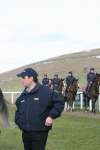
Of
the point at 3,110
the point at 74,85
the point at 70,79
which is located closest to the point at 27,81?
the point at 3,110

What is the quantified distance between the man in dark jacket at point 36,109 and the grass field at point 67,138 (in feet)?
17.8

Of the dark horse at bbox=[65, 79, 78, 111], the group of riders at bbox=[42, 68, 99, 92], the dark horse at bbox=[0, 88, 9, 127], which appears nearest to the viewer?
the dark horse at bbox=[0, 88, 9, 127]

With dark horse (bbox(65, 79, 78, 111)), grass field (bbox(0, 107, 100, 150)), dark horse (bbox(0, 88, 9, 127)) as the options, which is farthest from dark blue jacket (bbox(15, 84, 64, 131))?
dark horse (bbox(65, 79, 78, 111))

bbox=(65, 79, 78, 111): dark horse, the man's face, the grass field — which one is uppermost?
the man's face

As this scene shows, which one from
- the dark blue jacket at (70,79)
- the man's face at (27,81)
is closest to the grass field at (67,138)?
the man's face at (27,81)

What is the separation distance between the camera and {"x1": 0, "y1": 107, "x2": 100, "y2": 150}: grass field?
15.5m

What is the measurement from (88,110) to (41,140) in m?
22.6

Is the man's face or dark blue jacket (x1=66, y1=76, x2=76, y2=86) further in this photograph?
dark blue jacket (x1=66, y1=76, x2=76, y2=86)

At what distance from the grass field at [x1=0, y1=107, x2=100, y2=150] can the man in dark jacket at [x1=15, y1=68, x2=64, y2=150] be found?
214 inches

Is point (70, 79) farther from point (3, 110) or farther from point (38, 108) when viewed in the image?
point (38, 108)

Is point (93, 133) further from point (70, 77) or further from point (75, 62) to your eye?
point (75, 62)

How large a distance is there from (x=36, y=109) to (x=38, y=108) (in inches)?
1.6

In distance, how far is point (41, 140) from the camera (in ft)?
32.0

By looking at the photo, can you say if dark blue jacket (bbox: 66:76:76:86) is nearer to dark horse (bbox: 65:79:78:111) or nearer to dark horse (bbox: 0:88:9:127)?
dark horse (bbox: 65:79:78:111)
